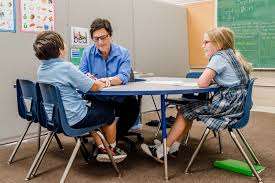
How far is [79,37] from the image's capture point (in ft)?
12.7

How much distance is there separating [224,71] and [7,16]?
7.08 ft

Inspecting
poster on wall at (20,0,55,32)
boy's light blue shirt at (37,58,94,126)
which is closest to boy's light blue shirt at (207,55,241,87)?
boy's light blue shirt at (37,58,94,126)

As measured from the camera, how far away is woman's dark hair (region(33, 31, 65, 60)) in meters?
2.06

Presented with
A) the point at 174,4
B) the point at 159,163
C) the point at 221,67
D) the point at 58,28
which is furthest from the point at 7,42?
the point at 174,4

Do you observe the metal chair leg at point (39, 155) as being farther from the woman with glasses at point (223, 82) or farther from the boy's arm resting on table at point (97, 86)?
the woman with glasses at point (223, 82)

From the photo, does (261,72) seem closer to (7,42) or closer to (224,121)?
(224,121)

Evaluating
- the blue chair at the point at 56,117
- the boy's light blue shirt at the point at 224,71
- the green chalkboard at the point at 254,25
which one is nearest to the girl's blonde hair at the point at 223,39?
the boy's light blue shirt at the point at 224,71

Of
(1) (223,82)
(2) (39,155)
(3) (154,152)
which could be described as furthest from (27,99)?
(1) (223,82)

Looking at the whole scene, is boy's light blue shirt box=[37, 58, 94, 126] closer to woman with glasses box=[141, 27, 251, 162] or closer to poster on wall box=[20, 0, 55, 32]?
woman with glasses box=[141, 27, 251, 162]

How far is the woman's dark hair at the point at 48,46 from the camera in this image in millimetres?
2059

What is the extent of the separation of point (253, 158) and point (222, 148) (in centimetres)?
44

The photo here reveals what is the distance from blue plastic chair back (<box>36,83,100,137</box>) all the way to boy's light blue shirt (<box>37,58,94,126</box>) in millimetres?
54

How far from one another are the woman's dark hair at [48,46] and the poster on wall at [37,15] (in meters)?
1.38

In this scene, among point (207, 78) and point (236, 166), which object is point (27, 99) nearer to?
point (207, 78)
